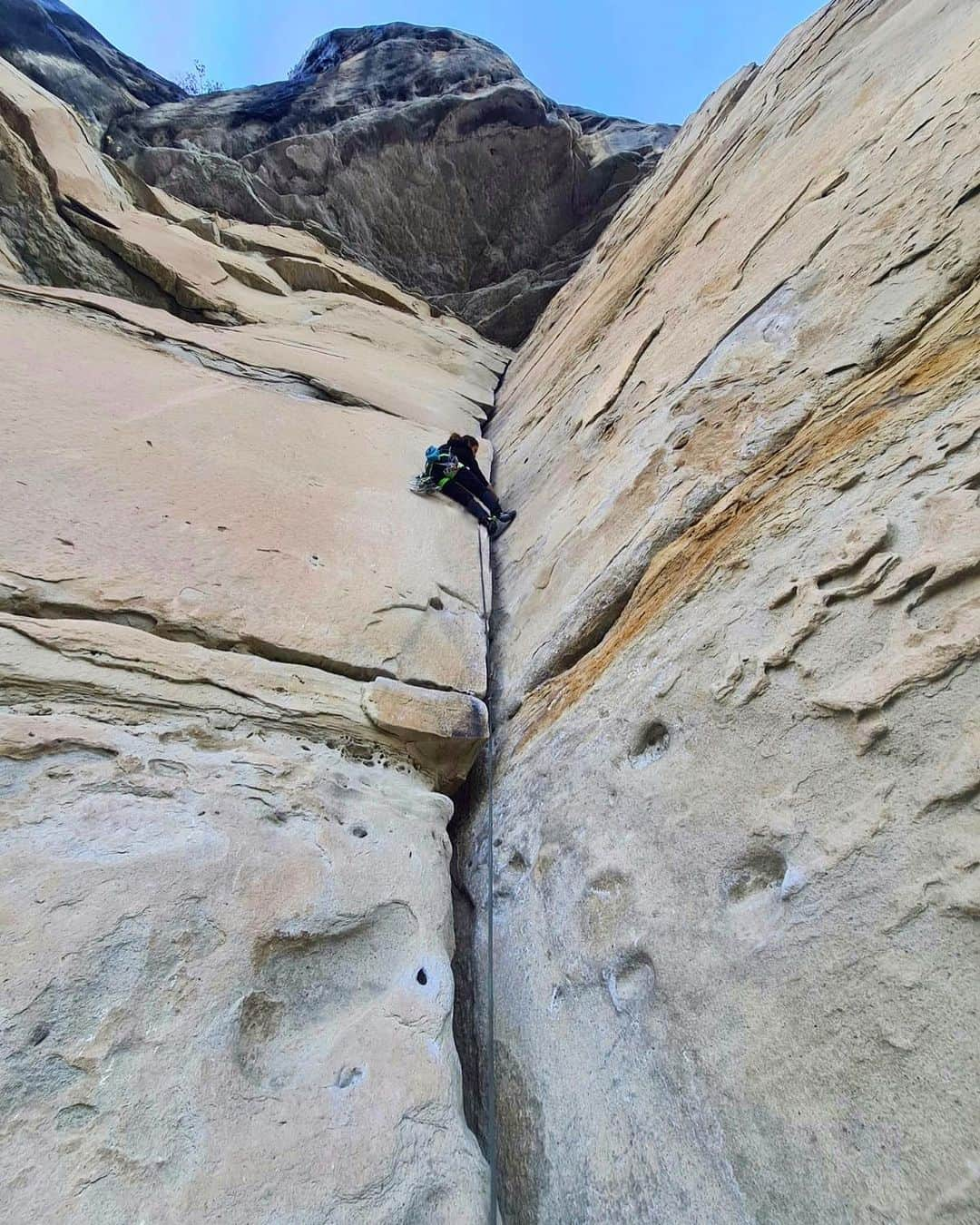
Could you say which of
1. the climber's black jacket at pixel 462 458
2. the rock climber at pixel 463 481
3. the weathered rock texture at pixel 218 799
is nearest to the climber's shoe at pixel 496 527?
the rock climber at pixel 463 481

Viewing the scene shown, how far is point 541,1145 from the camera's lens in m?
1.81

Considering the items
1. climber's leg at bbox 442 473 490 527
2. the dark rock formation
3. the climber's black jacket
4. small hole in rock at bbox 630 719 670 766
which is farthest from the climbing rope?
the dark rock formation

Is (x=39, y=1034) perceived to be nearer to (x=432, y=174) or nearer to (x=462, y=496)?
(x=462, y=496)

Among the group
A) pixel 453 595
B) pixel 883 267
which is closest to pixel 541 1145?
pixel 453 595

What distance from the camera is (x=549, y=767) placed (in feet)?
8.70

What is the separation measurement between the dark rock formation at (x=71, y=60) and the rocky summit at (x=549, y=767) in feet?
51.1

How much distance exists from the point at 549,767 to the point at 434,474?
10.2ft

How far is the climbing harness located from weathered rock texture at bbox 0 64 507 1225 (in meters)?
0.17

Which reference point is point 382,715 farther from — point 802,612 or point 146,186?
point 146,186

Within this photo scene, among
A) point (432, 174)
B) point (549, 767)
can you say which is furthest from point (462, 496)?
point (432, 174)

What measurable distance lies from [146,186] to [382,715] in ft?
42.5

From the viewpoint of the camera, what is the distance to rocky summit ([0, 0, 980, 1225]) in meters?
1.41

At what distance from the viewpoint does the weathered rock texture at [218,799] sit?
144 cm

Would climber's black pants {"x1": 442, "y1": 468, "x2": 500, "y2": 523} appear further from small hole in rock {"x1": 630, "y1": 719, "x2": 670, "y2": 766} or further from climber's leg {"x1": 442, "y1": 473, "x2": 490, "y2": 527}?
small hole in rock {"x1": 630, "y1": 719, "x2": 670, "y2": 766}
